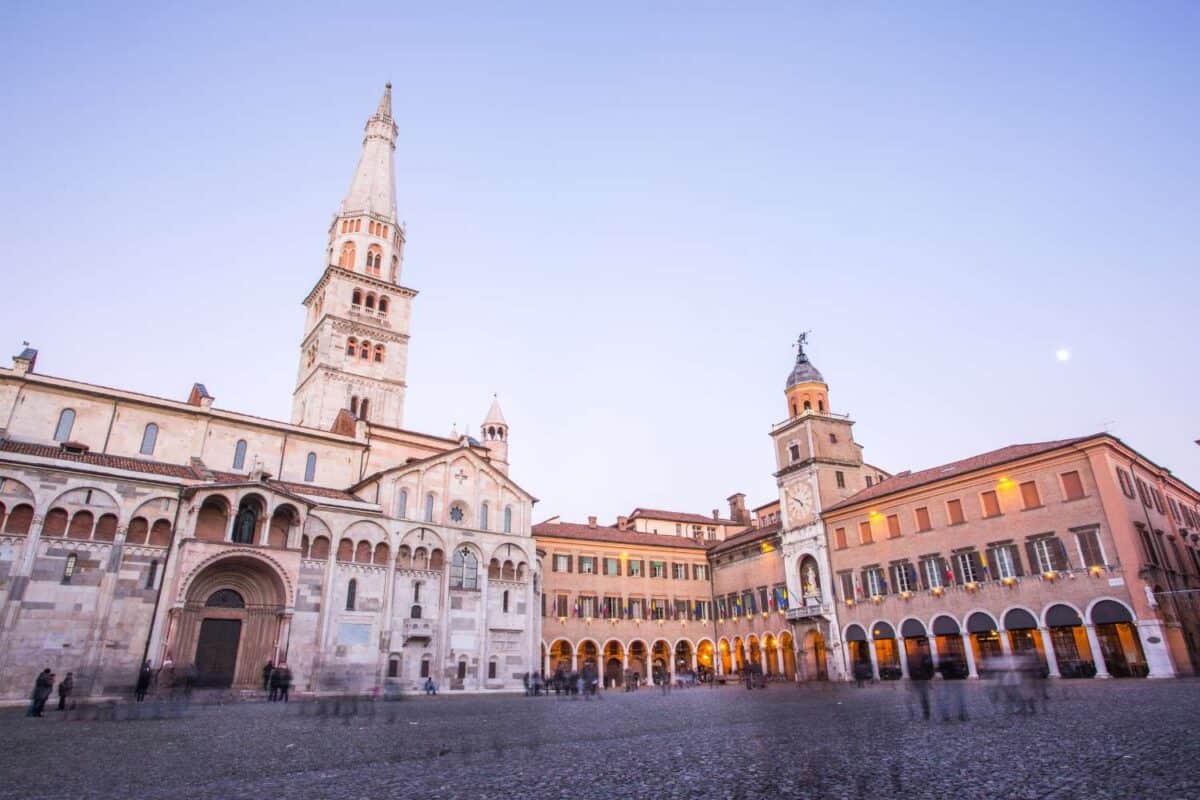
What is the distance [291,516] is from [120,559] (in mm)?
6783

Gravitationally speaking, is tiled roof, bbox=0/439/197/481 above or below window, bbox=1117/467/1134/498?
above

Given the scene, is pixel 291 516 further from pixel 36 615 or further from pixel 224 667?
pixel 36 615

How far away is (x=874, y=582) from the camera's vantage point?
3784cm

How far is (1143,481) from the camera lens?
32312 mm

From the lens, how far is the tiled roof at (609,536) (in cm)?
4750

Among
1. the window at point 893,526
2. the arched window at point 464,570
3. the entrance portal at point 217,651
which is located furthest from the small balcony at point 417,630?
the window at point 893,526

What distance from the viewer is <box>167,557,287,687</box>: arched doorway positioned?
95.3ft

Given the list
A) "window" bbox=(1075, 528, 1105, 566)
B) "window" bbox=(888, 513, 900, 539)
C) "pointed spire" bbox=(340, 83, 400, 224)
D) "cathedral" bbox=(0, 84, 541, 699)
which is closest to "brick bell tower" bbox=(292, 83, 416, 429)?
"pointed spire" bbox=(340, 83, 400, 224)

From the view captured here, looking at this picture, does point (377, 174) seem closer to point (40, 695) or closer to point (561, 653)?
point (561, 653)

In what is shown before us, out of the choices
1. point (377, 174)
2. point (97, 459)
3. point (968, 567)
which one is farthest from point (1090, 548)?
point (377, 174)

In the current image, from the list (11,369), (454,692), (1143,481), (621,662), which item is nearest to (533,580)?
(454,692)

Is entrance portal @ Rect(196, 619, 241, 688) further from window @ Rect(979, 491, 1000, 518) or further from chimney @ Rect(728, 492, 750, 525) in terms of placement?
chimney @ Rect(728, 492, 750, 525)

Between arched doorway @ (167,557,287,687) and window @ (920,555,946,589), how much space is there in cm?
3159

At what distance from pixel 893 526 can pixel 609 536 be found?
19969 millimetres
